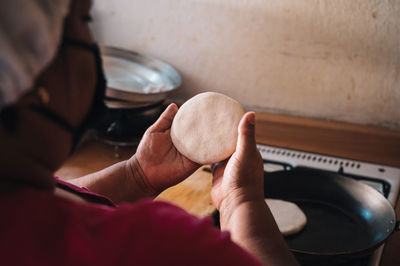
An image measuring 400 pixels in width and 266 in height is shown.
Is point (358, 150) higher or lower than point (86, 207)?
lower

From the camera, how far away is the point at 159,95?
1580 mm

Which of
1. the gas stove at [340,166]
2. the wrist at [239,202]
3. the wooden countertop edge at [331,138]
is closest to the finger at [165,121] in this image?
the wrist at [239,202]

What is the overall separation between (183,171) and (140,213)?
574 millimetres

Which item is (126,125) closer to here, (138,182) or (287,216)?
(138,182)

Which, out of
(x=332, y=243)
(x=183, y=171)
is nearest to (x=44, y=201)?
(x=183, y=171)

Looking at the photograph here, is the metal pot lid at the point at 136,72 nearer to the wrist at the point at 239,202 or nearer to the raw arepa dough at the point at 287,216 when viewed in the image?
the raw arepa dough at the point at 287,216

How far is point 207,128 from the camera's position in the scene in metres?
1.09

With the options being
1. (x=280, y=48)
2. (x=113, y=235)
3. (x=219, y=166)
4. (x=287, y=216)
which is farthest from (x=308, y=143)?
(x=113, y=235)

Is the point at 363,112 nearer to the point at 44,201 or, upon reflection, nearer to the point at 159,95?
the point at 159,95

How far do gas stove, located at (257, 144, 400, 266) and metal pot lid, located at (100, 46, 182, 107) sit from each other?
533 mm

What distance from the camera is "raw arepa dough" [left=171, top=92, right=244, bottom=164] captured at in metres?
1.06

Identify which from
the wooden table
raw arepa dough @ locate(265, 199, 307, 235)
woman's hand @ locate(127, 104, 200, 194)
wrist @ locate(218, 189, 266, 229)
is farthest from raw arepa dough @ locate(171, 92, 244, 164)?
the wooden table

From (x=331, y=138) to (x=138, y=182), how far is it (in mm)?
958

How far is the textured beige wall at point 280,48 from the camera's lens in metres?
1.58
